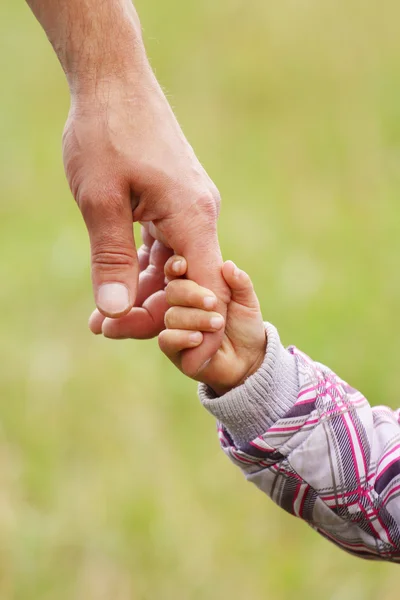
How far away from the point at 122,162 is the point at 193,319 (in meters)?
0.25

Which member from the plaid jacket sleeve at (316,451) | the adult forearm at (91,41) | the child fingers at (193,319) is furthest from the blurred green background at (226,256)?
the adult forearm at (91,41)

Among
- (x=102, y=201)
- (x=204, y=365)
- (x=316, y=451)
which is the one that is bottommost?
(x=316, y=451)

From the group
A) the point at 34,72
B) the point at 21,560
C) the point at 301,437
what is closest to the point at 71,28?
the point at 301,437

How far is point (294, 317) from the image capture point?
3445 millimetres

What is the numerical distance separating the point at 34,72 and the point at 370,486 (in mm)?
4950

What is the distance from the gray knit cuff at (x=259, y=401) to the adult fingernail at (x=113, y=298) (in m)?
0.19

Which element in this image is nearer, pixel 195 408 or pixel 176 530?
pixel 176 530

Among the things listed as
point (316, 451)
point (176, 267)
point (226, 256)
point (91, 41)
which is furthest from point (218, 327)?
point (226, 256)

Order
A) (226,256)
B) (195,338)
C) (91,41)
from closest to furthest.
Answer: (195,338) → (91,41) → (226,256)

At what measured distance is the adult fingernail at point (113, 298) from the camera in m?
1.44

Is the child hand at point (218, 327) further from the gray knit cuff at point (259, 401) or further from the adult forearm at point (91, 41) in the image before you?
the adult forearm at point (91, 41)

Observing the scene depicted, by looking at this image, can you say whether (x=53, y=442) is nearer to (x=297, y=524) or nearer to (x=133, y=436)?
(x=133, y=436)

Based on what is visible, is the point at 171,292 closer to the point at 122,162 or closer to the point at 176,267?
the point at 176,267

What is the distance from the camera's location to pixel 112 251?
1.44 m
